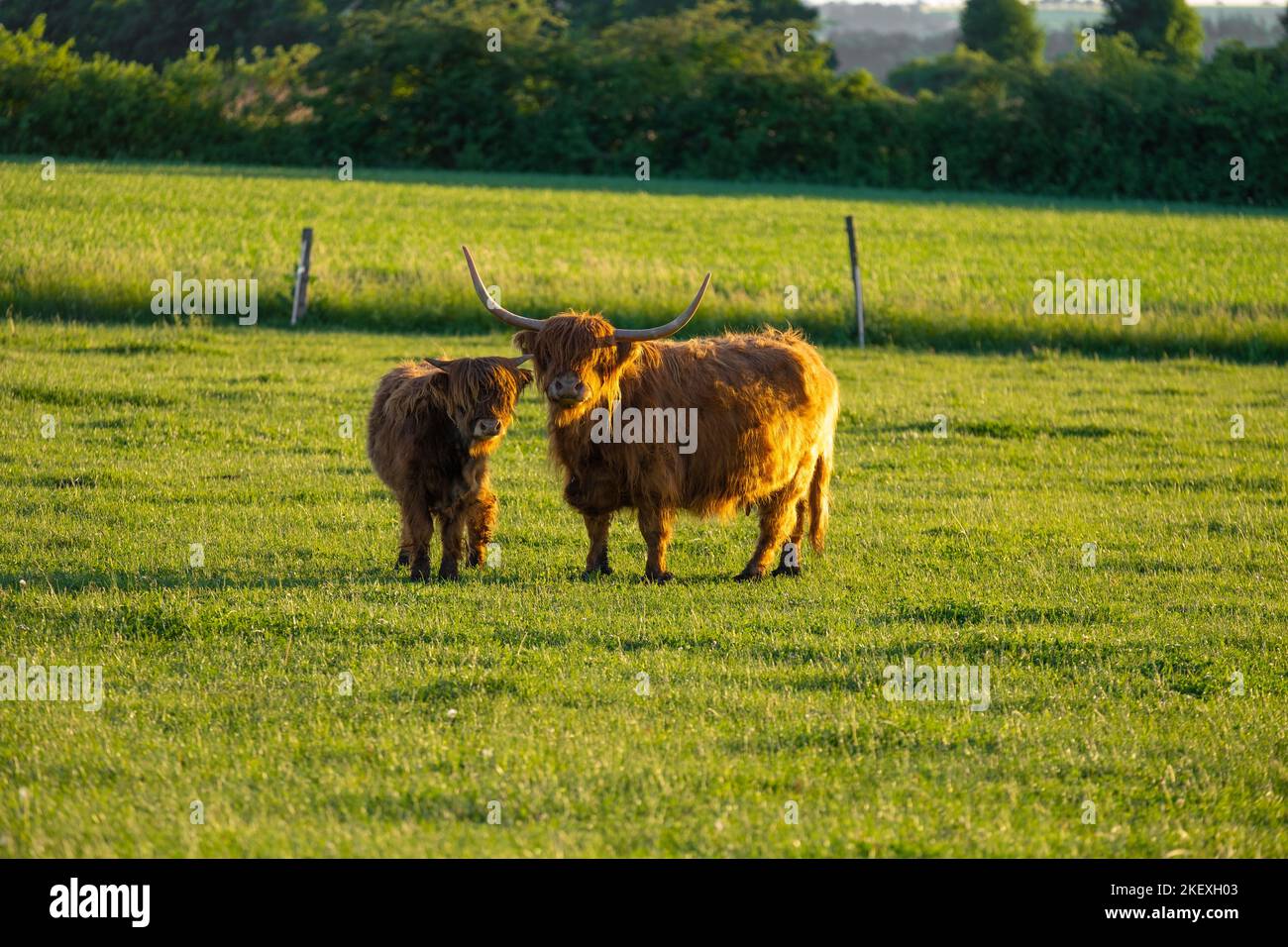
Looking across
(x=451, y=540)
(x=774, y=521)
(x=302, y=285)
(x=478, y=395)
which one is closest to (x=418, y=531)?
(x=451, y=540)

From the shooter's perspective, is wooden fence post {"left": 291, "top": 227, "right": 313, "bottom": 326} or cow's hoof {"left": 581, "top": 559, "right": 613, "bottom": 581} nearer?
cow's hoof {"left": 581, "top": 559, "right": 613, "bottom": 581}

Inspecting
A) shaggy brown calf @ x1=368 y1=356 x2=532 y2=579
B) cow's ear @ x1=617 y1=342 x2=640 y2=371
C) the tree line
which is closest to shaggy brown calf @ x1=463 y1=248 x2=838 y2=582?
cow's ear @ x1=617 y1=342 x2=640 y2=371

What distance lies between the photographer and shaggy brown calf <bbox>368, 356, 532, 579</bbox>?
9148 mm

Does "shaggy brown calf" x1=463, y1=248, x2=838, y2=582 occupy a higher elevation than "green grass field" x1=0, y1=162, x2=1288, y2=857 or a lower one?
higher

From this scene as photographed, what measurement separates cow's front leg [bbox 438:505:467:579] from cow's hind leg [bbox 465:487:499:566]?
0.20 metres

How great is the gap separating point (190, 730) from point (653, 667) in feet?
7.31

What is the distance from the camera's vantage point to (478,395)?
9.12m

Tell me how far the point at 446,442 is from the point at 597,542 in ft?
3.81

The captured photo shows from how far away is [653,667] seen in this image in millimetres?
7324

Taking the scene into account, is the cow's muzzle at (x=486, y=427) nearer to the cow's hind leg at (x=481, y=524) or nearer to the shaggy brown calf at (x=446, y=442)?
the shaggy brown calf at (x=446, y=442)

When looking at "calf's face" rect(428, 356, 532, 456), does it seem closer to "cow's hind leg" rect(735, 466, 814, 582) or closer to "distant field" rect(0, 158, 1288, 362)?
"cow's hind leg" rect(735, 466, 814, 582)

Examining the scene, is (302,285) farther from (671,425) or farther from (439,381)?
(671,425)

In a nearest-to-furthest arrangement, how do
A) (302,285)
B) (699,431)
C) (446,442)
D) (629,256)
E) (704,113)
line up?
1. (446,442)
2. (699,431)
3. (302,285)
4. (629,256)
5. (704,113)
